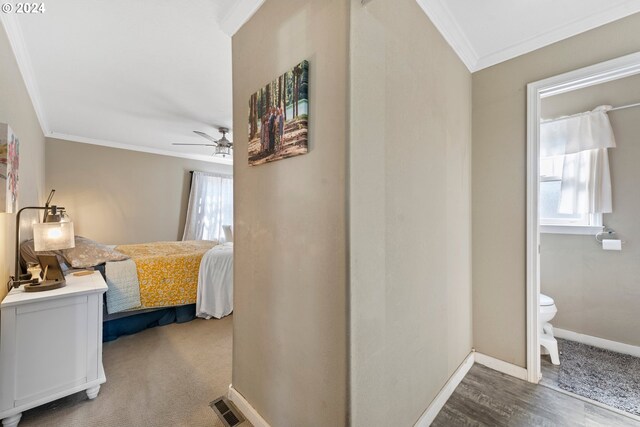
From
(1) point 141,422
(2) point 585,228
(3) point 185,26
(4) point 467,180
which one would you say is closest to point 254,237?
(1) point 141,422

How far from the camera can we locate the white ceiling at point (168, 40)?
1614 millimetres

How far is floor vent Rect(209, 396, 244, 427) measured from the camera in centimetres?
154

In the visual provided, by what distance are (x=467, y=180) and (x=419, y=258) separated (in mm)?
1019

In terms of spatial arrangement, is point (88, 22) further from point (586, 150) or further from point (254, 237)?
point (586, 150)

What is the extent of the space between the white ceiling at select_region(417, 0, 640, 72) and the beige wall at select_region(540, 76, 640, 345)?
1.05m

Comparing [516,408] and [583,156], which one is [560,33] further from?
[516,408]

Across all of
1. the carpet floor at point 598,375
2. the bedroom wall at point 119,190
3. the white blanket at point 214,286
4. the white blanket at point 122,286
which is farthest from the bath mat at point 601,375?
the bedroom wall at point 119,190

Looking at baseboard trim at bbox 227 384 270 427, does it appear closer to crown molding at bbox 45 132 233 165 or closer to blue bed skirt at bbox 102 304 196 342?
blue bed skirt at bbox 102 304 196 342

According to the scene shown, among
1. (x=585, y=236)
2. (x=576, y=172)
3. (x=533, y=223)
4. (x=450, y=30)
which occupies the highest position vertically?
(x=450, y=30)

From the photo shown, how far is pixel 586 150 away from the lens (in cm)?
237

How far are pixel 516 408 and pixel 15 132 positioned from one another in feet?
13.3

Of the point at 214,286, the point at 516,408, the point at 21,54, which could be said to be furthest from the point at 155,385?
the point at 21,54

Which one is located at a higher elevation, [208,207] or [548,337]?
[208,207]

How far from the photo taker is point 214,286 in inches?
120
